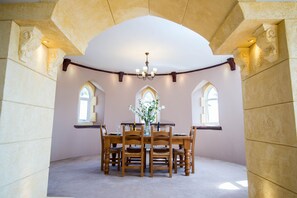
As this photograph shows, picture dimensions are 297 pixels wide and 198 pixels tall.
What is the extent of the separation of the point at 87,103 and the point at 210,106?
403cm

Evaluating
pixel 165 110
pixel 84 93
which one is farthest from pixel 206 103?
pixel 84 93

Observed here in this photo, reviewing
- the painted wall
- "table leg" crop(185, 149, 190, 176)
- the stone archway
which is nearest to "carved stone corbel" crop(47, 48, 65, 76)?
the stone archway

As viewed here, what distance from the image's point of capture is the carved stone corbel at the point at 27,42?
1400 millimetres

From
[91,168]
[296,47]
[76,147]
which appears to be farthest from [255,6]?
[76,147]

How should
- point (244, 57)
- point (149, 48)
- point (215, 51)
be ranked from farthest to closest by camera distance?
point (149, 48) < point (215, 51) < point (244, 57)

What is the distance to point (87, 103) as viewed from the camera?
588cm

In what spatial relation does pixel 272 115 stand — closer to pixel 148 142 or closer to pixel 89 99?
pixel 148 142

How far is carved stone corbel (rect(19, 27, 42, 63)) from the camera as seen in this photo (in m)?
1.40

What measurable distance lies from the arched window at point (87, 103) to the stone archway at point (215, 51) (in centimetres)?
398

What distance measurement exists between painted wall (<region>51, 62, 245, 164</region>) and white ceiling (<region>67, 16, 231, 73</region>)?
0.41 m

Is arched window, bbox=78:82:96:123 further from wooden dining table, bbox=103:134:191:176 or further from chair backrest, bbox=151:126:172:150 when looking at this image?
chair backrest, bbox=151:126:172:150

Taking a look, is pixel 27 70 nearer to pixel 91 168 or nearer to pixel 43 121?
pixel 43 121

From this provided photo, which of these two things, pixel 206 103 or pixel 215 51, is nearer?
pixel 215 51

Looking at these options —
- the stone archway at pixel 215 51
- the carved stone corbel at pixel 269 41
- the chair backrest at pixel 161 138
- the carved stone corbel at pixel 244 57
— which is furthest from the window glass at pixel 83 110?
the carved stone corbel at pixel 269 41
